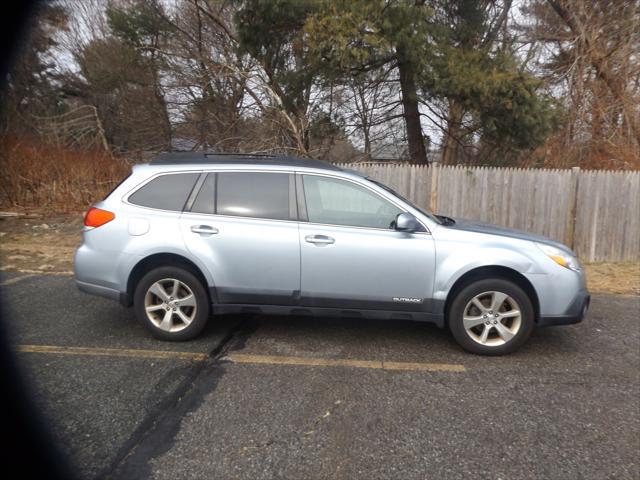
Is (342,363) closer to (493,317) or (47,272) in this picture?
(493,317)

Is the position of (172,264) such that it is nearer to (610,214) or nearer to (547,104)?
(610,214)

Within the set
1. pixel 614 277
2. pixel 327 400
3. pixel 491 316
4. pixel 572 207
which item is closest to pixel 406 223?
pixel 491 316

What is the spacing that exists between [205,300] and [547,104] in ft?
31.2

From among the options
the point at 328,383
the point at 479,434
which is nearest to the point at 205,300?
the point at 328,383

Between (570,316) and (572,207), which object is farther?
(572,207)

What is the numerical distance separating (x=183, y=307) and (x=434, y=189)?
19.6ft

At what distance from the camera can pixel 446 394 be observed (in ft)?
10.9

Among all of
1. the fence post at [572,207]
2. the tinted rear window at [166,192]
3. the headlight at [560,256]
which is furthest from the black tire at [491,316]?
the fence post at [572,207]

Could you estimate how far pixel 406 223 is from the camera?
3.99 meters

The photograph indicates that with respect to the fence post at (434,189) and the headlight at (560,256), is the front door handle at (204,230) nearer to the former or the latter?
the headlight at (560,256)

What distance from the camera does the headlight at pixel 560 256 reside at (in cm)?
403

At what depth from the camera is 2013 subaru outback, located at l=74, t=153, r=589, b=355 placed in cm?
399

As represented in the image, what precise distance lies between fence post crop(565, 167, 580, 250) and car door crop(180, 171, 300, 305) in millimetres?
6642

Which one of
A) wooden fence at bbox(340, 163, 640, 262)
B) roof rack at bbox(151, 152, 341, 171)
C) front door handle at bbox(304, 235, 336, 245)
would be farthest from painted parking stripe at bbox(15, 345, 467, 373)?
wooden fence at bbox(340, 163, 640, 262)
